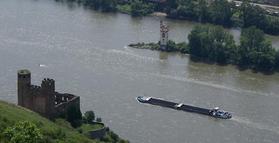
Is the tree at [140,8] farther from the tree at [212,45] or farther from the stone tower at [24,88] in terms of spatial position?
the stone tower at [24,88]

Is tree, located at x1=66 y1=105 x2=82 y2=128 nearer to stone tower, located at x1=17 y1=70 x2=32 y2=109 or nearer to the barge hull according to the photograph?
stone tower, located at x1=17 y1=70 x2=32 y2=109

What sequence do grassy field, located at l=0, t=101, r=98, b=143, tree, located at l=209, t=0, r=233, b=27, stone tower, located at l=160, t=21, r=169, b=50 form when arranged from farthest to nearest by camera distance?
1. tree, located at l=209, t=0, r=233, b=27
2. stone tower, located at l=160, t=21, r=169, b=50
3. grassy field, located at l=0, t=101, r=98, b=143

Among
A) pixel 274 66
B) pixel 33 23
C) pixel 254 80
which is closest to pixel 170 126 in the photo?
pixel 254 80

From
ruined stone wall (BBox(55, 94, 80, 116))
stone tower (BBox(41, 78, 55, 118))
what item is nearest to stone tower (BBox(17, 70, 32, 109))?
stone tower (BBox(41, 78, 55, 118))

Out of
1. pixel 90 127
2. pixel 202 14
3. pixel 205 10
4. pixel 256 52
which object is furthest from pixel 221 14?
pixel 90 127

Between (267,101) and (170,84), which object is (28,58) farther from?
(267,101)

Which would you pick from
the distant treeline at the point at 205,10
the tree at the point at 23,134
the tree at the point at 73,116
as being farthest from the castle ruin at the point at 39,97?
the distant treeline at the point at 205,10

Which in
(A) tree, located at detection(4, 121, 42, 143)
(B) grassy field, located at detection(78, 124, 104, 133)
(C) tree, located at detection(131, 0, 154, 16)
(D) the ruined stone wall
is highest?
(C) tree, located at detection(131, 0, 154, 16)
